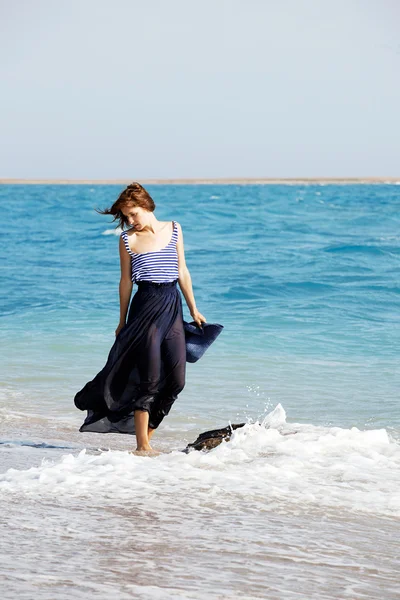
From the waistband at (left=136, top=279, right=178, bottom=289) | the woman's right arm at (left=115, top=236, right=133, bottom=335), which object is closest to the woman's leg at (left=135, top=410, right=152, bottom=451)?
the woman's right arm at (left=115, top=236, right=133, bottom=335)

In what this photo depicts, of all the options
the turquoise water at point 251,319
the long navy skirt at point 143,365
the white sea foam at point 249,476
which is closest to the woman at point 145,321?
the long navy skirt at point 143,365

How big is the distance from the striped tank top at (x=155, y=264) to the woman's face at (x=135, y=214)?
93 mm

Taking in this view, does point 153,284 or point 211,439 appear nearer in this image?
point 153,284

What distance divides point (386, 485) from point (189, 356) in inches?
60.2

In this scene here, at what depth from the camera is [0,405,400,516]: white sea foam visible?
4676mm

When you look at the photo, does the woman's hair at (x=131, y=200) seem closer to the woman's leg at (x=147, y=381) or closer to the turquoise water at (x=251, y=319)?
the woman's leg at (x=147, y=381)

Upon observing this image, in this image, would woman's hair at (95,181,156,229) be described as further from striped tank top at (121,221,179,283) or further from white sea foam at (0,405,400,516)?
white sea foam at (0,405,400,516)

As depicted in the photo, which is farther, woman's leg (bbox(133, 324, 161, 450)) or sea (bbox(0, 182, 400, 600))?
woman's leg (bbox(133, 324, 161, 450))

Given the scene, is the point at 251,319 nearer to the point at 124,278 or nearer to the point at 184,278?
the point at 184,278

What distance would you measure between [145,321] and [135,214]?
25.2 inches

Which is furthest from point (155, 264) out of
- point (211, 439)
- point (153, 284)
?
point (211, 439)

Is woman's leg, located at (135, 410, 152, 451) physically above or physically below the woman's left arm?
below

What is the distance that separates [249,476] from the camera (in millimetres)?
5102

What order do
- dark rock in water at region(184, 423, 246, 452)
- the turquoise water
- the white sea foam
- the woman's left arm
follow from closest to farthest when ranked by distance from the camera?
the white sea foam, the woman's left arm, dark rock in water at region(184, 423, 246, 452), the turquoise water
